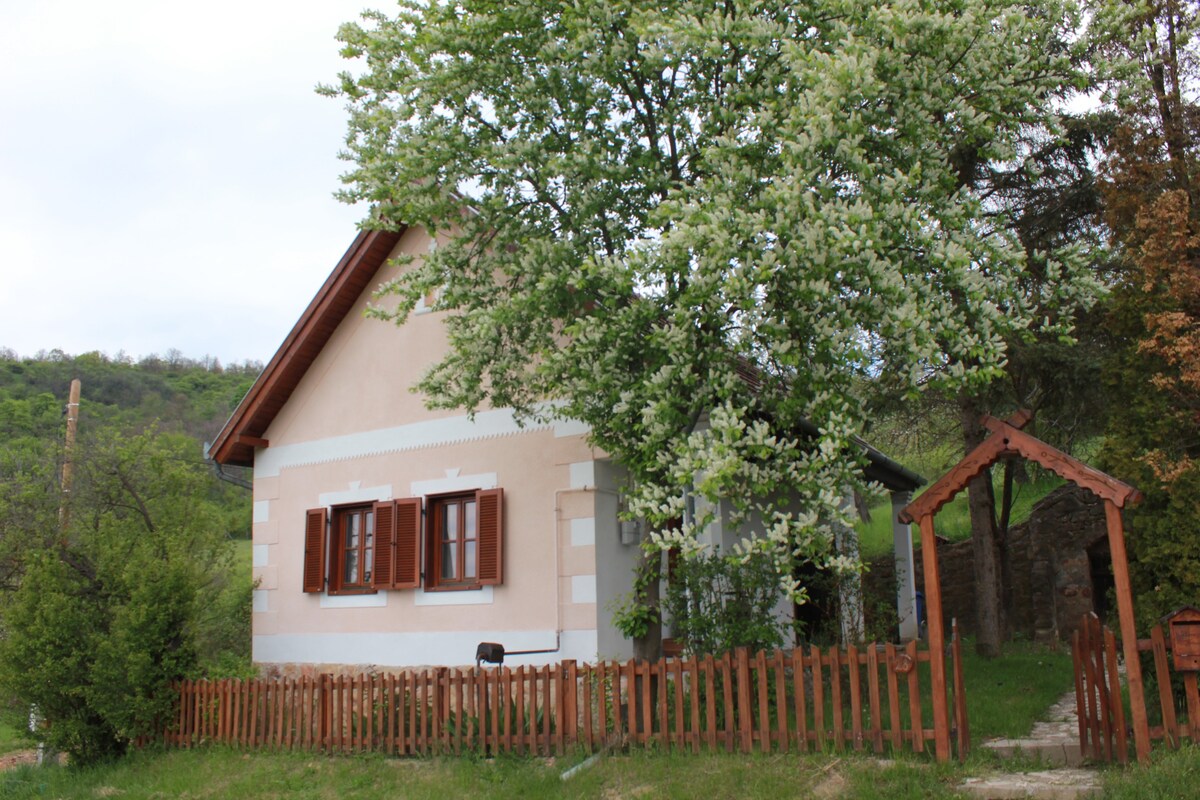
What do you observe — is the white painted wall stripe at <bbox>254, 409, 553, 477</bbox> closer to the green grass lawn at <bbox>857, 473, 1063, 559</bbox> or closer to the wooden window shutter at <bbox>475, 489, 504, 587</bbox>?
the wooden window shutter at <bbox>475, 489, 504, 587</bbox>

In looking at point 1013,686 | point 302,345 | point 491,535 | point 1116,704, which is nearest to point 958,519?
point 1013,686

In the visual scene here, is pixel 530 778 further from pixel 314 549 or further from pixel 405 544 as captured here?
pixel 314 549

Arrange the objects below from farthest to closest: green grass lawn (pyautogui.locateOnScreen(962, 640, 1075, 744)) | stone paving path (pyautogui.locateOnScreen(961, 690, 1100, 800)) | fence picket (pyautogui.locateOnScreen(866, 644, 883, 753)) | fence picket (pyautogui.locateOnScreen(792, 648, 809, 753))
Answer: green grass lawn (pyautogui.locateOnScreen(962, 640, 1075, 744)) < fence picket (pyautogui.locateOnScreen(792, 648, 809, 753)) < fence picket (pyautogui.locateOnScreen(866, 644, 883, 753)) < stone paving path (pyautogui.locateOnScreen(961, 690, 1100, 800))

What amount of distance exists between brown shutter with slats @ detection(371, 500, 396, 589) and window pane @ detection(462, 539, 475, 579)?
99 centimetres

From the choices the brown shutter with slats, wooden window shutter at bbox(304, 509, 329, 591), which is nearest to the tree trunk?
the brown shutter with slats

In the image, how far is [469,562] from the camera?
12180 mm

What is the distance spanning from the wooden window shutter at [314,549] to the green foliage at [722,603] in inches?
220

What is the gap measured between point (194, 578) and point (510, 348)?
492 cm

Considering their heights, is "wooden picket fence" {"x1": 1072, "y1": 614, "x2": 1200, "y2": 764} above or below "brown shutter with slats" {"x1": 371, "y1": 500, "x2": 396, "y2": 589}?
below

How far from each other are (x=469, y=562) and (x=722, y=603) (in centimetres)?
357

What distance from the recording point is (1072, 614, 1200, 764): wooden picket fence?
6902 millimetres

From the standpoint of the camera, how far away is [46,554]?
11391 mm

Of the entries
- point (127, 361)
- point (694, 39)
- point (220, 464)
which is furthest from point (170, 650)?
point (127, 361)

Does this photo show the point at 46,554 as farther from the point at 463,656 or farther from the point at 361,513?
the point at 463,656
